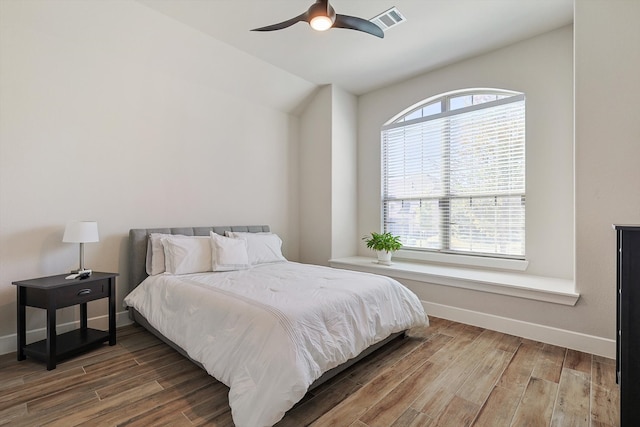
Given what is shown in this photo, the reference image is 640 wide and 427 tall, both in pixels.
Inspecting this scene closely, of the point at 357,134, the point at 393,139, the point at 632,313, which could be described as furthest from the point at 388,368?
the point at 357,134

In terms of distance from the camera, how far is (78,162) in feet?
9.39

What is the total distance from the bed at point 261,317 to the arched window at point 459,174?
5.24ft

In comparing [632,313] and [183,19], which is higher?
[183,19]

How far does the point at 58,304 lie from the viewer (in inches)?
91.5

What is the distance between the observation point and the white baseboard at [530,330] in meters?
2.55

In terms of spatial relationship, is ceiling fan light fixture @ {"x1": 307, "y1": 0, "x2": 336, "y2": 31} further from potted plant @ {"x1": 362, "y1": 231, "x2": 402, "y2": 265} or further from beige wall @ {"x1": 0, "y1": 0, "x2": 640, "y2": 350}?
potted plant @ {"x1": 362, "y1": 231, "x2": 402, "y2": 265}

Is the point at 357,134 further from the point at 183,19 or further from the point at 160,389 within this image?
the point at 160,389

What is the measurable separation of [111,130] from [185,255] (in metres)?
1.49

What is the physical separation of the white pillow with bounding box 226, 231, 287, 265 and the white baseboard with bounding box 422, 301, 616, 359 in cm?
194

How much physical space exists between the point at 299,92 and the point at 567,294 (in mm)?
3989

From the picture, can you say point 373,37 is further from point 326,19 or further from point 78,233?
point 78,233

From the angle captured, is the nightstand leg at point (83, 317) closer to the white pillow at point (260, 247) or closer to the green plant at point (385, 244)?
the white pillow at point (260, 247)

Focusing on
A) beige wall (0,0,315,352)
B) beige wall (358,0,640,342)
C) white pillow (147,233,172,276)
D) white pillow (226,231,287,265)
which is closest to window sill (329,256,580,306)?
beige wall (358,0,640,342)

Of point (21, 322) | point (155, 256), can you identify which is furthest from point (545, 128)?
point (21, 322)
